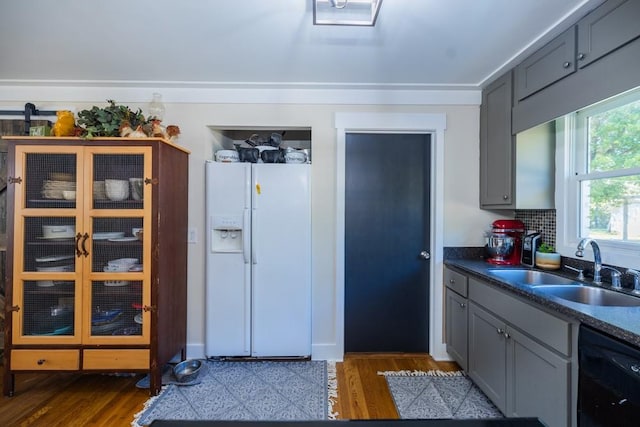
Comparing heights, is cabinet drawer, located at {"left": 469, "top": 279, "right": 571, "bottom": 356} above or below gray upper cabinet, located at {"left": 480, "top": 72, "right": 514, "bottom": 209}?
below

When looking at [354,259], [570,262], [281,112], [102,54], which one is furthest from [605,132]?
[102,54]

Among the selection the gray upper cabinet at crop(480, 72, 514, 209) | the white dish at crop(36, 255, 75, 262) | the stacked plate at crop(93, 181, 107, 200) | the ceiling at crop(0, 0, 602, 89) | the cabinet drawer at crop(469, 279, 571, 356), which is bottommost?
the cabinet drawer at crop(469, 279, 571, 356)

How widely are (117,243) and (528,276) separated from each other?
9.82 ft

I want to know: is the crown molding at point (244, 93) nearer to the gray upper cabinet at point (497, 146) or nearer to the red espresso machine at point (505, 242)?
the gray upper cabinet at point (497, 146)

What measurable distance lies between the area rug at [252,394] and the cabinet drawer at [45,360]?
2.04 ft

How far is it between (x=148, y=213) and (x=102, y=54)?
116cm

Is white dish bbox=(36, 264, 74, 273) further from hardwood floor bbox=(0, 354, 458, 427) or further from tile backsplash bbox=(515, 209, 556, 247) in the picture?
tile backsplash bbox=(515, 209, 556, 247)

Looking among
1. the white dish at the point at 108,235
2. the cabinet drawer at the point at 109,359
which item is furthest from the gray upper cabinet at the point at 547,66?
the cabinet drawer at the point at 109,359

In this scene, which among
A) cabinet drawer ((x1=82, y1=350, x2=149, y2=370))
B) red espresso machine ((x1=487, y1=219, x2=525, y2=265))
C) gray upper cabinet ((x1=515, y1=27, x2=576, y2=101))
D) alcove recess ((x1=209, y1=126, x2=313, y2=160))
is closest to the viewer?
gray upper cabinet ((x1=515, y1=27, x2=576, y2=101))

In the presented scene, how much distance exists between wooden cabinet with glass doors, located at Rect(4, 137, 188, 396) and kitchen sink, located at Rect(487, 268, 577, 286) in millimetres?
2427

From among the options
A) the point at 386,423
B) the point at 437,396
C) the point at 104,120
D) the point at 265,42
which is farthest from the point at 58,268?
the point at 437,396

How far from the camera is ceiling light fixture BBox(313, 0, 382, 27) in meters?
1.48

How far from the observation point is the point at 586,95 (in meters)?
1.62

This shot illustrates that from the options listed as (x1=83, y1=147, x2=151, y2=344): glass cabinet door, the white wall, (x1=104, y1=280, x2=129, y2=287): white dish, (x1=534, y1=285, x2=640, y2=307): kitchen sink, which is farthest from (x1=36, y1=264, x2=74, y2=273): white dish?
(x1=534, y1=285, x2=640, y2=307): kitchen sink
